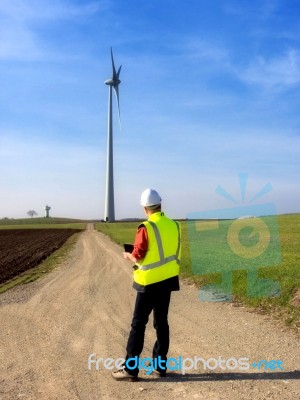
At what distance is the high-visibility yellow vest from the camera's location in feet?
21.3

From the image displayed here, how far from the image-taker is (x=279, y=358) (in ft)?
24.1

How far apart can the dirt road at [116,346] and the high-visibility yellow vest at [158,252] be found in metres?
1.46

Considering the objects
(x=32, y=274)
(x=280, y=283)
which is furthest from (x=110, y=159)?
(x=280, y=283)

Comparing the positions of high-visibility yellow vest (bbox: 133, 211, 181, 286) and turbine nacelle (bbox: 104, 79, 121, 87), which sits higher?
turbine nacelle (bbox: 104, 79, 121, 87)

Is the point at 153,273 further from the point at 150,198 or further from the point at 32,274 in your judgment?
the point at 32,274

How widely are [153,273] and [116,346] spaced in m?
2.29

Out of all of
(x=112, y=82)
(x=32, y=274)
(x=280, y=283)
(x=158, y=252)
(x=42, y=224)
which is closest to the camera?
(x=158, y=252)

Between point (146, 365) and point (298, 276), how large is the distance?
24.4ft

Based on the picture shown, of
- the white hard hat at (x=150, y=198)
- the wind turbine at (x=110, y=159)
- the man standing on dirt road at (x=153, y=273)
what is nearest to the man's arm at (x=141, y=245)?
the man standing on dirt road at (x=153, y=273)

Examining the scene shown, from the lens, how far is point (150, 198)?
6648mm

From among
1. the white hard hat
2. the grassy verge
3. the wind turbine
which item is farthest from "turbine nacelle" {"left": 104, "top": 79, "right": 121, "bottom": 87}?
the white hard hat

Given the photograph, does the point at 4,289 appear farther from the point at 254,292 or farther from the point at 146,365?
the point at 146,365

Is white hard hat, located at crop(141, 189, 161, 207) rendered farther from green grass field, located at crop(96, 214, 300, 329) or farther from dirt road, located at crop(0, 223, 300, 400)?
green grass field, located at crop(96, 214, 300, 329)

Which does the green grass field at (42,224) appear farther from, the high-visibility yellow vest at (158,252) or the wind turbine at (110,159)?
the high-visibility yellow vest at (158,252)
